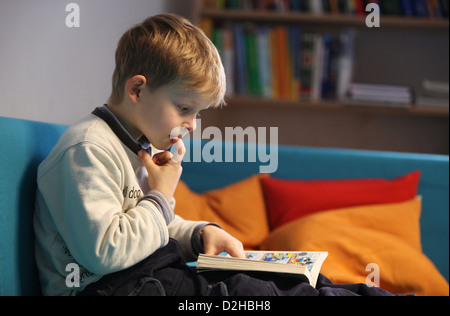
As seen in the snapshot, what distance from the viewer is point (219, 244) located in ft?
3.10

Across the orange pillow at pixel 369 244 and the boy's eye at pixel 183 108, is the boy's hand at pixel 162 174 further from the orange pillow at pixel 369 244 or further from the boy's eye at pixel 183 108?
the orange pillow at pixel 369 244

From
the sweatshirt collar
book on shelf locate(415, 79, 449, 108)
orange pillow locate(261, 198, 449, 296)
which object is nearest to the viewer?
the sweatshirt collar

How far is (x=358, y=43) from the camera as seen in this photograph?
8.67 feet

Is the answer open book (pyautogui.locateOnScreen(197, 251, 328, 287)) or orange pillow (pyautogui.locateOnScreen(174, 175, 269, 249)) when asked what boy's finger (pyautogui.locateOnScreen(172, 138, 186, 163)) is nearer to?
open book (pyautogui.locateOnScreen(197, 251, 328, 287))

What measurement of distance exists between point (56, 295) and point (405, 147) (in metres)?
2.27

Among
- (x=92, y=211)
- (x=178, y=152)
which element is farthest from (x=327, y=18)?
(x=92, y=211)

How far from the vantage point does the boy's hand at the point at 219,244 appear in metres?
0.93

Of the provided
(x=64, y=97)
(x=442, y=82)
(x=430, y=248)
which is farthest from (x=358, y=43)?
(x=64, y=97)

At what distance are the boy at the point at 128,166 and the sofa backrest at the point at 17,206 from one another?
0.02m

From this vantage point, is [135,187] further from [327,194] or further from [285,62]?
[285,62]

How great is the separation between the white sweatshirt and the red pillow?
988mm

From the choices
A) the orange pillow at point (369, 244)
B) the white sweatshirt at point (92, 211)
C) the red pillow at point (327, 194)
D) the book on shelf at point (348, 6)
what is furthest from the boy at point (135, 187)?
the book on shelf at point (348, 6)

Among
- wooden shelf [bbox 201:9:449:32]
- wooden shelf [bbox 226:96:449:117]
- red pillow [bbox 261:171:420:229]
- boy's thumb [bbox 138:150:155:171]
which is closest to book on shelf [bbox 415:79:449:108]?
wooden shelf [bbox 226:96:449:117]

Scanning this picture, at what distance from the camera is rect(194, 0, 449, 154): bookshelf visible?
2619 millimetres
